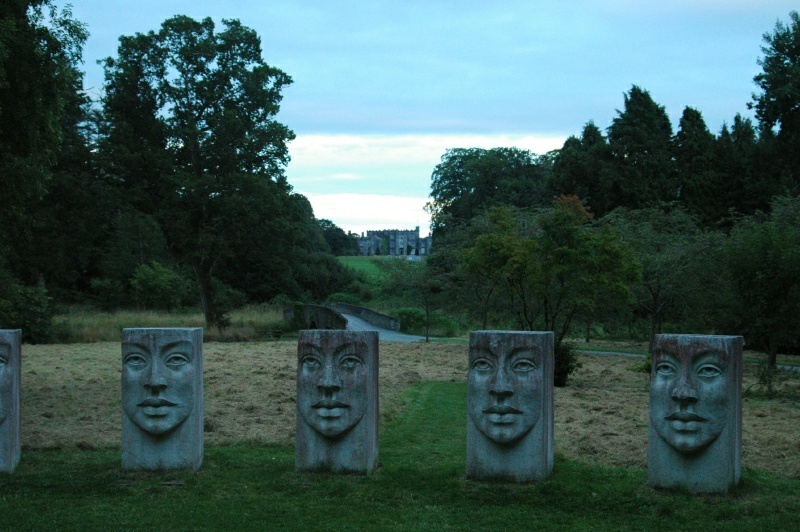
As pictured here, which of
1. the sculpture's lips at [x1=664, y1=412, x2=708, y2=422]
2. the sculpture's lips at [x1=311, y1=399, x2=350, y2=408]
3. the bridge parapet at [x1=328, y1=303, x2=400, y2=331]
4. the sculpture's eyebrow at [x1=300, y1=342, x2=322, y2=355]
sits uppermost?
the sculpture's eyebrow at [x1=300, y1=342, x2=322, y2=355]

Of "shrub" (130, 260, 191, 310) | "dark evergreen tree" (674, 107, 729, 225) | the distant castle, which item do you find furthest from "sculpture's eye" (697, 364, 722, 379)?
the distant castle

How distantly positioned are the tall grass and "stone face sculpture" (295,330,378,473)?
2795cm

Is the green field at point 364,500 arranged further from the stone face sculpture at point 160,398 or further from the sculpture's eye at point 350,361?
the sculpture's eye at point 350,361

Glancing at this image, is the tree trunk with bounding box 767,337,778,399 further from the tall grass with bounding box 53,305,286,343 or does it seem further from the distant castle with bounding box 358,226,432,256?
the distant castle with bounding box 358,226,432,256

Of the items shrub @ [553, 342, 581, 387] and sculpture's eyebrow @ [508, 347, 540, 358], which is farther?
shrub @ [553, 342, 581, 387]

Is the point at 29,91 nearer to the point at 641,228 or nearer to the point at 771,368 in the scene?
the point at 771,368

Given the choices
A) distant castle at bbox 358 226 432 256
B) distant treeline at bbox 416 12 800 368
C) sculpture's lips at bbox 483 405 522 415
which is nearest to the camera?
sculpture's lips at bbox 483 405 522 415

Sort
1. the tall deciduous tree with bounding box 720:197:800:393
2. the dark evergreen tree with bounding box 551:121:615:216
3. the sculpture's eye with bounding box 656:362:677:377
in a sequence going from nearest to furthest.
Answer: the sculpture's eye with bounding box 656:362:677:377
the tall deciduous tree with bounding box 720:197:800:393
the dark evergreen tree with bounding box 551:121:615:216

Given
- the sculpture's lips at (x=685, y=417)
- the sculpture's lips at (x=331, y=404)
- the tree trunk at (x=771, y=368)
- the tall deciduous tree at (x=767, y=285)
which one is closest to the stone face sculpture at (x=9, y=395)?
the sculpture's lips at (x=331, y=404)

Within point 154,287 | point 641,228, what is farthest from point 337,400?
point 154,287

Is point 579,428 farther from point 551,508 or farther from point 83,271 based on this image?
point 83,271

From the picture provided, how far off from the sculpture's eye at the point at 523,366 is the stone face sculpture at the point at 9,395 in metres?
5.98

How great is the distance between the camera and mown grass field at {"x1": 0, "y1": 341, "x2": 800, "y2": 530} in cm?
850

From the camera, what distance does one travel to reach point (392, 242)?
475ft
